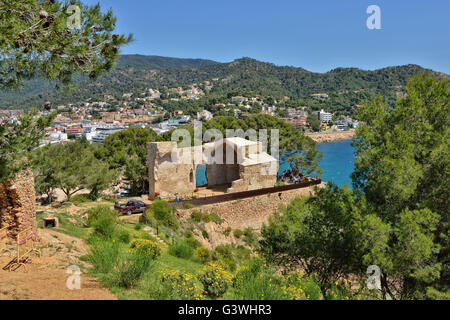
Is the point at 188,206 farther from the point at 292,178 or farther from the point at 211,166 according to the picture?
the point at 292,178

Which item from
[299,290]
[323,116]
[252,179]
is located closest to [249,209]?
[252,179]

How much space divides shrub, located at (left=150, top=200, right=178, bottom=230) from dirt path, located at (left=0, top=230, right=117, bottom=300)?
6.16m

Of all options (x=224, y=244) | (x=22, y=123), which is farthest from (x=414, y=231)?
(x=224, y=244)

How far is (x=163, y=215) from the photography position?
14336 mm

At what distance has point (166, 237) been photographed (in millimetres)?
12539

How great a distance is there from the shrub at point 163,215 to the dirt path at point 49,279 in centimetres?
616

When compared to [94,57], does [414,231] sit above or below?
below

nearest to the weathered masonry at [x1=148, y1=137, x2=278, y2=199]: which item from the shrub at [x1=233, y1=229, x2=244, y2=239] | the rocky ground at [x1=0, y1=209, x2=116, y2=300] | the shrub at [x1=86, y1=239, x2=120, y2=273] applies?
the shrub at [x1=233, y1=229, x2=244, y2=239]

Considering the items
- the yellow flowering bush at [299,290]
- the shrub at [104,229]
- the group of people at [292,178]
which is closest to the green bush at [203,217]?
the shrub at [104,229]

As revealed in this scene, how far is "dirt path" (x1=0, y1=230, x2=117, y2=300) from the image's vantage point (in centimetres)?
498

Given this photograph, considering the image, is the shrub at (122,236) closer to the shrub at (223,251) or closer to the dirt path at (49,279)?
the dirt path at (49,279)

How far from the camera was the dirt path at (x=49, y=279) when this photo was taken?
16.3 feet
